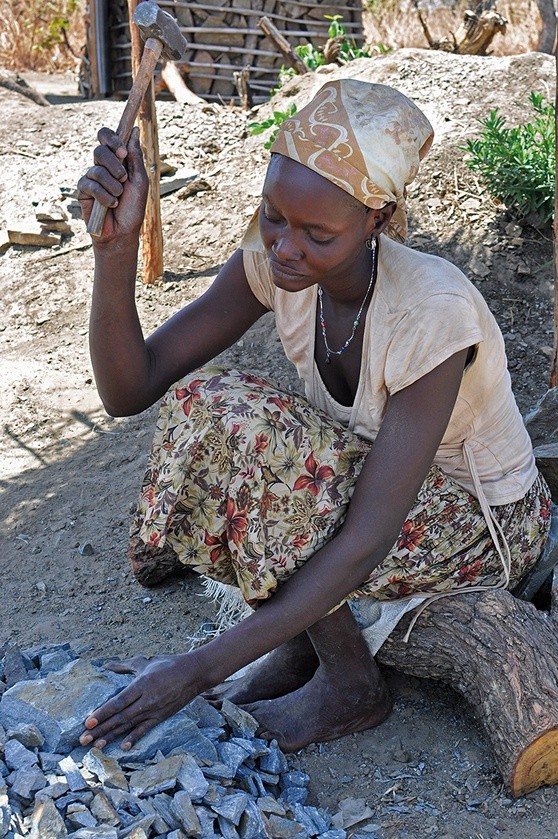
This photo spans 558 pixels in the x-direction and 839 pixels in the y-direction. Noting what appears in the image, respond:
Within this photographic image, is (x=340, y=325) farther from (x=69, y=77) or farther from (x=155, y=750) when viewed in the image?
(x=69, y=77)

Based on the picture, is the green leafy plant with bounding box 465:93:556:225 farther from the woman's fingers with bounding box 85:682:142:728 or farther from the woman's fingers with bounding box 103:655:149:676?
the woman's fingers with bounding box 85:682:142:728

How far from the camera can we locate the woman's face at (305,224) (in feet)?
6.23

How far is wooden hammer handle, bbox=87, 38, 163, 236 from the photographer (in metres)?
1.99

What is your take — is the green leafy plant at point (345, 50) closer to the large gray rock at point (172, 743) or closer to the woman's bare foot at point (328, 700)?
the woman's bare foot at point (328, 700)

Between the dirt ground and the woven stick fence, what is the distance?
1012 mm

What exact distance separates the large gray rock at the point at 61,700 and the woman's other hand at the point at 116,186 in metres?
0.97

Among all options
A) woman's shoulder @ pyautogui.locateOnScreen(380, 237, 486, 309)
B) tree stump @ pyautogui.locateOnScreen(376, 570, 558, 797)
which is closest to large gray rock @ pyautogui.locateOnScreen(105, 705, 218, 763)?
tree stump @ pyautogui.locateOnScreen(376, 570, 558, 797)

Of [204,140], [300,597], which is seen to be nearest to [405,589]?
[300,597]

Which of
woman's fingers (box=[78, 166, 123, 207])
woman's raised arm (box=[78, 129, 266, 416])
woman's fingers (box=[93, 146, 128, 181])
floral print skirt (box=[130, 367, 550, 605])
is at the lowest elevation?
floral print skirt (box=[130, 367, 550, 605])

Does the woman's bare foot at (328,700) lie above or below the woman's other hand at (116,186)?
below

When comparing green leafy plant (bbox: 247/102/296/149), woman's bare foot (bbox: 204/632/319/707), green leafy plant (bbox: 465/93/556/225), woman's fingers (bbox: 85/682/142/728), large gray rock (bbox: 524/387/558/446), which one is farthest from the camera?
green leafy plant (bbox: 247/102/296/149)

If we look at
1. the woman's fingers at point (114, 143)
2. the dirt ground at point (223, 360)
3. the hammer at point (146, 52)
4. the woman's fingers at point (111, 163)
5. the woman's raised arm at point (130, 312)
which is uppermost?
the hammer at point (146, 52)

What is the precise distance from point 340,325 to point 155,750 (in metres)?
1.04

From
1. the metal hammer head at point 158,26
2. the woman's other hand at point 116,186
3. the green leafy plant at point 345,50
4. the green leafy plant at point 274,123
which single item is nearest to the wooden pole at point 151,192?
the green leafy plant at point 274,123
